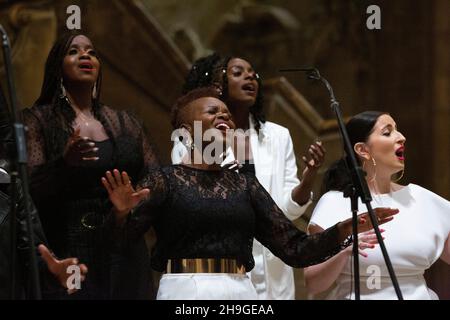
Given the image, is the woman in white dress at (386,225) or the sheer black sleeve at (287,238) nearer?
the sheer black sleeve at (287,238)

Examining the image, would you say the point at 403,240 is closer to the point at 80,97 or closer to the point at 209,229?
the point at 209,229

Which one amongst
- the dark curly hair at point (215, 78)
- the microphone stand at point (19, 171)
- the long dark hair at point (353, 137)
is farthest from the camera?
the dark curly hair at point (215, 78)

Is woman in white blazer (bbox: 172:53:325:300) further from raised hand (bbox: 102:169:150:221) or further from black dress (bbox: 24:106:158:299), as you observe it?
raised hand (bbox: 102:169:150:221)

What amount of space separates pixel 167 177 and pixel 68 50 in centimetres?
103

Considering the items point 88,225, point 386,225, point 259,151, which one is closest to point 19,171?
point 88,225

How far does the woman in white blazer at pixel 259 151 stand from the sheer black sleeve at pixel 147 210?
107 cm

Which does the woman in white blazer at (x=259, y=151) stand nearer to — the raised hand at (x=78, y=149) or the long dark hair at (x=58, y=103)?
the long dark hair at (x=58, y=103)

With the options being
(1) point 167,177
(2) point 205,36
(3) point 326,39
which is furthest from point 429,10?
(1) point 167,177

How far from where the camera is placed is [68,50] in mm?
5578

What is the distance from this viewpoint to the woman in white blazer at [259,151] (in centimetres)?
605

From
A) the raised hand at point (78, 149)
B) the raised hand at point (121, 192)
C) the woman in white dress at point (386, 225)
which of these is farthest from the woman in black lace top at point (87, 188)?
the woman in white dress at point (386, 225)

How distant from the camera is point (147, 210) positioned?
4898mm

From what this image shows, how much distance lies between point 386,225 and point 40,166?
182 centimetres

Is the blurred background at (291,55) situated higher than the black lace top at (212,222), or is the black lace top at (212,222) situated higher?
the blurred background at (291,55)
